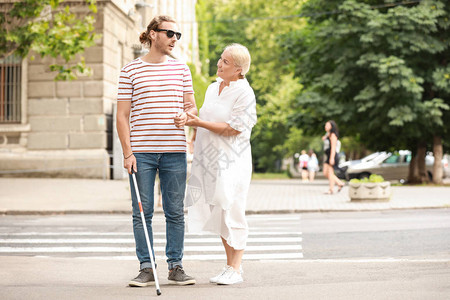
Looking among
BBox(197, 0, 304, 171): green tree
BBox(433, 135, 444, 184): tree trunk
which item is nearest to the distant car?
BBox(433, 135, 444, 184): tree trunk

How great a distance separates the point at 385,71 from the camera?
26438mm

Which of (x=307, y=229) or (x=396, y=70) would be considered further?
(x=396, y=70)

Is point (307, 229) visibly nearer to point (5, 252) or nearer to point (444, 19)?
point (5, 252)

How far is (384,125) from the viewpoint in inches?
1094

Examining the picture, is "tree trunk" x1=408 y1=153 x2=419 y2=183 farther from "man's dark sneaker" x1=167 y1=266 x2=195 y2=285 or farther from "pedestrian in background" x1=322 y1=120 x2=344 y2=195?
"man's dark sneaker" x1=167 y1=266 x2=195 y2=285

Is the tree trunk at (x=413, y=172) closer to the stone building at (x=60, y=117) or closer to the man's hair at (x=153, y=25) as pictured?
the stone building at (x=60, y=117)

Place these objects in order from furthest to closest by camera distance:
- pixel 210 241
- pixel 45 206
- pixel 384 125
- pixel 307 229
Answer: pixel 384 125
pixel 45 206
pixel 307 229
pixel 210 241

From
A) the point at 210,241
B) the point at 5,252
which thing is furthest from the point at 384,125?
the point at 5,252

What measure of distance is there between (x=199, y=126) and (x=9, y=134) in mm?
20098

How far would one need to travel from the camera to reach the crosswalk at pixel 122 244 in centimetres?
920

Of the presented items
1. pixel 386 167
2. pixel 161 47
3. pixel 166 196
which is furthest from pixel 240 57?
pixel 386 167

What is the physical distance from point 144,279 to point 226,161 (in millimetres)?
1131

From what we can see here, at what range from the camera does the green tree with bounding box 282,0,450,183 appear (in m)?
26.9

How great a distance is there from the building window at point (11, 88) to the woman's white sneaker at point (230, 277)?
20129mm
